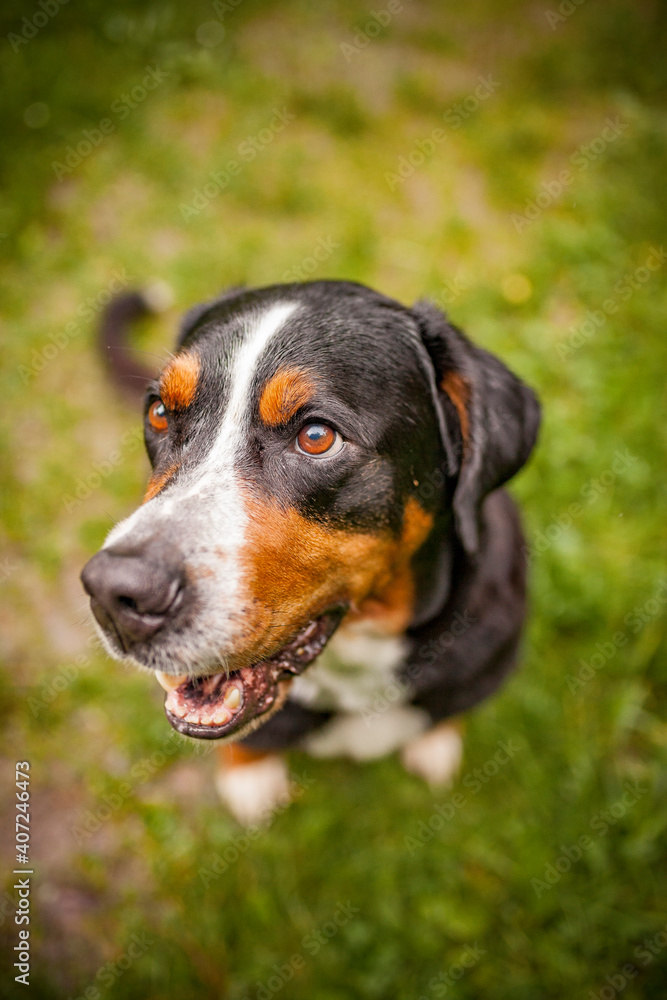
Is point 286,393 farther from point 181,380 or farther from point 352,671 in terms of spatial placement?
point 352,671

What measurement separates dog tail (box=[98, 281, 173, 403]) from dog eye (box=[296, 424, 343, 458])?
2160 mm

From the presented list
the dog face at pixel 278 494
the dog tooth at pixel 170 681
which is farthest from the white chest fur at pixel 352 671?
the dog tooth at pixel 170 681

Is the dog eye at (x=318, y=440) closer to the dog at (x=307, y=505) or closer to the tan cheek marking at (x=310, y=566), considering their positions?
the dog at (x=307, y=505)

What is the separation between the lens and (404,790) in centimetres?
321

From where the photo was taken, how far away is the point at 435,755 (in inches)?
125

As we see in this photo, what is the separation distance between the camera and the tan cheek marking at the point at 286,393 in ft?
6.25

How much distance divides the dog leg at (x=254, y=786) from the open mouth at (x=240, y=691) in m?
1.12

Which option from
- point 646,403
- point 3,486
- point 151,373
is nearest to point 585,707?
point 646,403

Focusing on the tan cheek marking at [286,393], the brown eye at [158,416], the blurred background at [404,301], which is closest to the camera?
the tan cheek marking at [286,393]

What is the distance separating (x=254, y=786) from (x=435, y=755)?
36.1 inches

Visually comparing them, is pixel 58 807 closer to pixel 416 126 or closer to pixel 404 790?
pixel 404 790

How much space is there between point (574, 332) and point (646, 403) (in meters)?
0.74

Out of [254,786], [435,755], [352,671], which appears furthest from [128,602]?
[435,755]

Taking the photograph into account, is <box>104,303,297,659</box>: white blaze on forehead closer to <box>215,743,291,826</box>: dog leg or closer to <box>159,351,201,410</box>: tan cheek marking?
<box>159,351,201,410</box>: tan cheek marking
